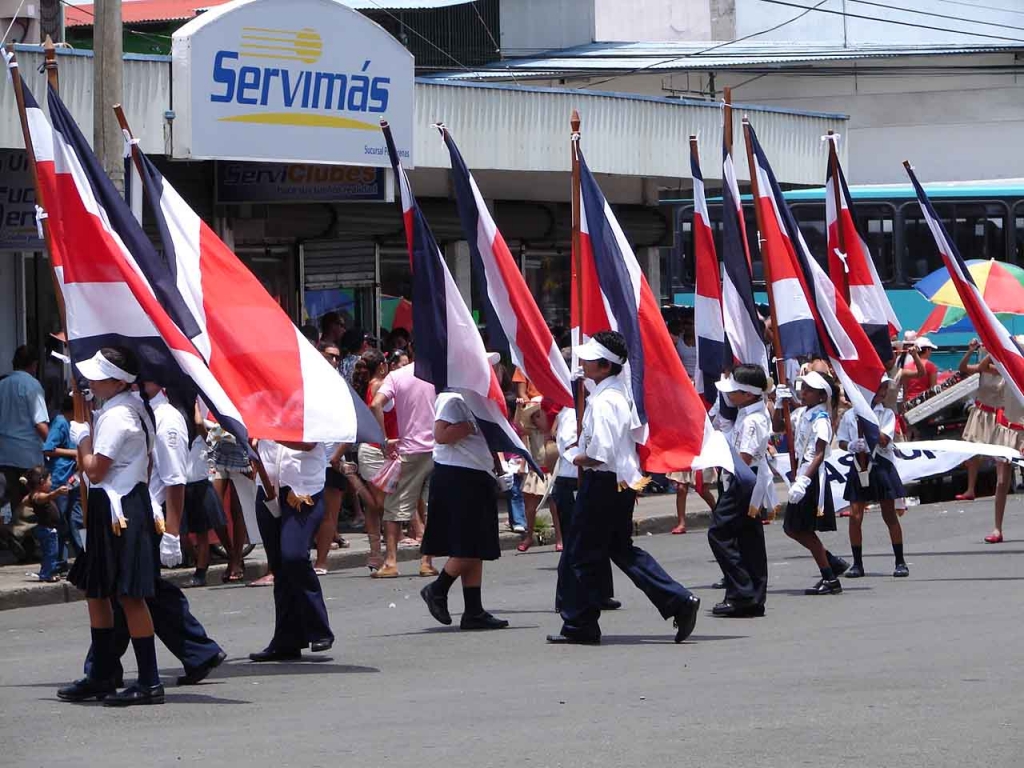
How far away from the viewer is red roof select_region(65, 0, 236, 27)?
2900 centimetres

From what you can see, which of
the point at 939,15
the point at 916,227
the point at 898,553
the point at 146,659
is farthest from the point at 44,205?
the point at 939,15

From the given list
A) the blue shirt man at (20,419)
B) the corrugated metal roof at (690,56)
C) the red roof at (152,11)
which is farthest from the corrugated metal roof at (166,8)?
the blue shirt man at (20,419)

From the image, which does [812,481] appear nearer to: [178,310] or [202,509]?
[202,509]

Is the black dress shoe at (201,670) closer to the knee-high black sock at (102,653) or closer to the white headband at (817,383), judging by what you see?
the knee-high black sock at (102,653)

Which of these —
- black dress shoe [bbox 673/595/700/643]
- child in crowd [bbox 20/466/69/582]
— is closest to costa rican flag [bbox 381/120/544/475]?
black dress shoe [bbox 673/595/700/643]

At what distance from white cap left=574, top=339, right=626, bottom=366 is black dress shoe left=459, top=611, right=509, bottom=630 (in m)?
1.94

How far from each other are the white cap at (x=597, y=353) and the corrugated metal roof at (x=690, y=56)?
28263mm

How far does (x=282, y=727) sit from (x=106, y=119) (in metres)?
7.04

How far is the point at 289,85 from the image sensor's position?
1605 cm

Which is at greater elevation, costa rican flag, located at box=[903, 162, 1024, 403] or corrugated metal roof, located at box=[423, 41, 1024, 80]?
corrugated metal roof, located at box=[423, 41, 1024, 80]

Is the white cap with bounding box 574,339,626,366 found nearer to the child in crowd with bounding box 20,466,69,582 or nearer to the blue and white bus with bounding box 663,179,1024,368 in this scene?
the child in crowd with bounding box 20,466,69,582

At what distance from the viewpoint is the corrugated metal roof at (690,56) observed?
39312 mm

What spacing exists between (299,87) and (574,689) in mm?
8956

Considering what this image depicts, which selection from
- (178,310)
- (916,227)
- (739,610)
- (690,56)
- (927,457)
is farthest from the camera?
(690,56)
